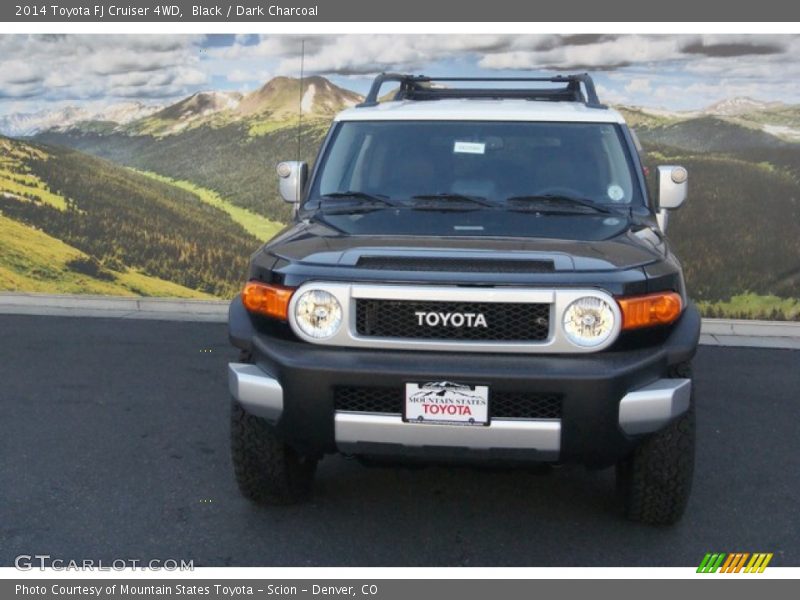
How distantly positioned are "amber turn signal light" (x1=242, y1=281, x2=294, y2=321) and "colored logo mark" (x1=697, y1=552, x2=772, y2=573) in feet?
6.37

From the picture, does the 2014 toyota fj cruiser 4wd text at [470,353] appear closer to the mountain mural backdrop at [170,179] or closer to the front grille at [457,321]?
the front grille at [457,321]

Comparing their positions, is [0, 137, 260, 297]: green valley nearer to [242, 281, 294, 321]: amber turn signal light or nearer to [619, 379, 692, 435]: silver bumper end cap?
[242, 281, 294, 321]: amber turn signal light

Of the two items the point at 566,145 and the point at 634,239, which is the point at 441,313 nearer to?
the point at 634,239

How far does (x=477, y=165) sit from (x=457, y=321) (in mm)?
1474

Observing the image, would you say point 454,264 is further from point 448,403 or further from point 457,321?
point 448,403

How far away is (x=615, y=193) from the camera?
4.93m

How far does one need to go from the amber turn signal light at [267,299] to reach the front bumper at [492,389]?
0.16m

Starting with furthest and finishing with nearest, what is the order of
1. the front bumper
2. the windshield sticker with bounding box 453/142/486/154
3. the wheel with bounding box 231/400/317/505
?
the windshield sticker with bounding box 453/142/486/154 < the wheel with bounding box 231/400/317/505 < the front bumper

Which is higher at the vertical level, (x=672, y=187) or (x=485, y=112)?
(x=485, y=112)

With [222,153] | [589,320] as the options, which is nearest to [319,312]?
[589,320]

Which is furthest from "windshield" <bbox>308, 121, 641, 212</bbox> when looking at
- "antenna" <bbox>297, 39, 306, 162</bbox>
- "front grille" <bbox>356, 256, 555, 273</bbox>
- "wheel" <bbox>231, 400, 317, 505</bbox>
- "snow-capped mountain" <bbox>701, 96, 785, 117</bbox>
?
"snow-capped mountain" <bbox>701, 96, 785, 117</bbox>

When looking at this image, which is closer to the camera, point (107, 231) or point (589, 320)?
point (589, 320)

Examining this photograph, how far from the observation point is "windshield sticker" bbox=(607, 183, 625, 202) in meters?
4.90

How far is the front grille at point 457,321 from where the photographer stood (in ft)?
12.4
